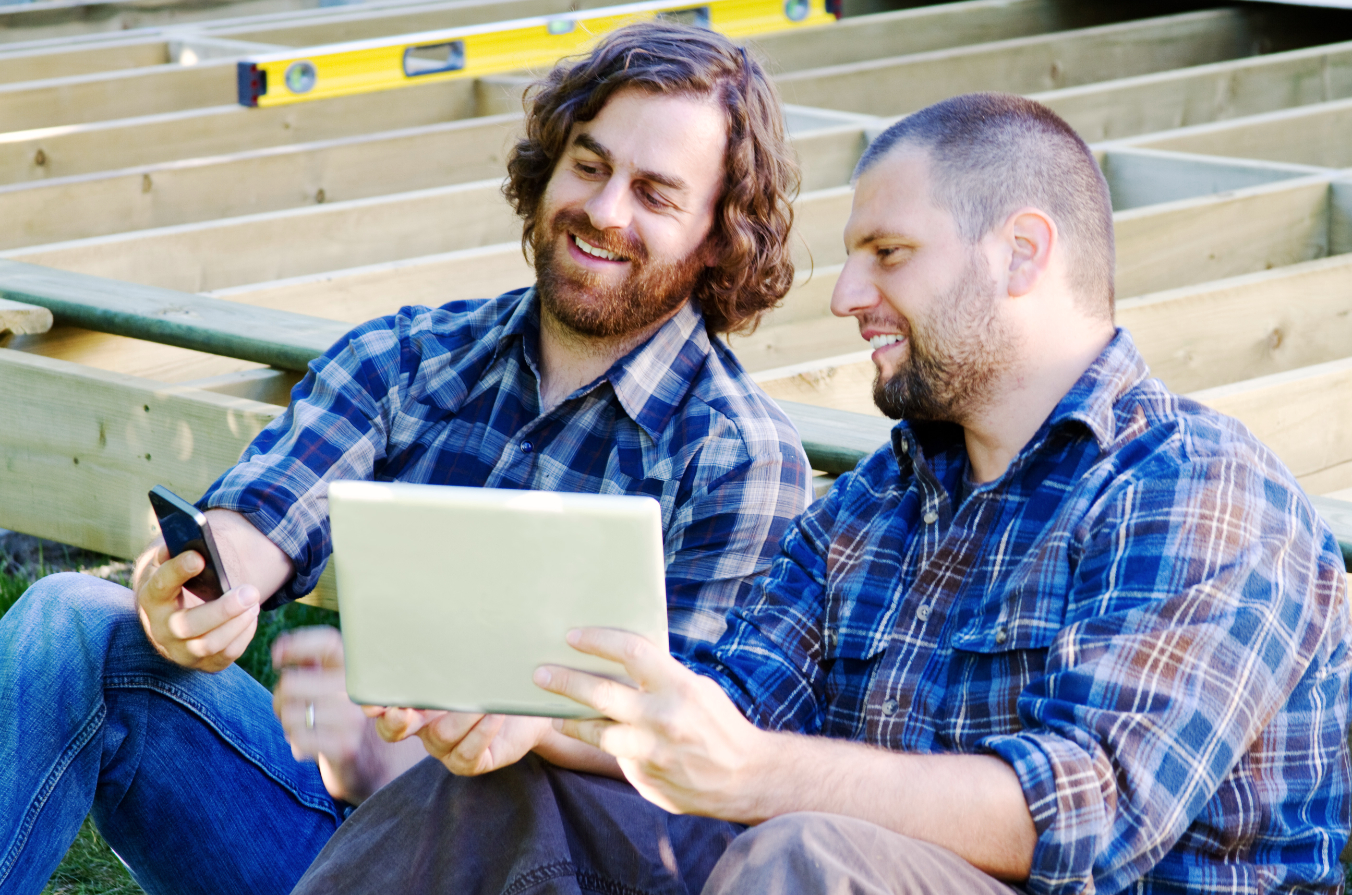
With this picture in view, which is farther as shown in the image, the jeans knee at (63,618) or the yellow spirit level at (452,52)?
the yellow spirit level at (452,52)

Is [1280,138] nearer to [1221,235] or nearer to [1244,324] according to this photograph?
[1221,235]

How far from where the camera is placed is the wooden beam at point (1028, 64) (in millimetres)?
5172

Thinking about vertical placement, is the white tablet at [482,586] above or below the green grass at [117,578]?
above

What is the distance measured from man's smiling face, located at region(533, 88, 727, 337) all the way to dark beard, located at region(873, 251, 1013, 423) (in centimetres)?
47

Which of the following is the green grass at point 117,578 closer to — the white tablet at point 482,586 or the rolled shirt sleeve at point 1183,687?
the white tablet at point 482,586

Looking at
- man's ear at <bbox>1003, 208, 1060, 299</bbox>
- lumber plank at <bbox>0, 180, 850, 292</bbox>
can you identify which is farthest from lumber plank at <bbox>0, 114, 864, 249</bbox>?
man's ear at <bbox>1003, 208, 1060, 299</bbox>

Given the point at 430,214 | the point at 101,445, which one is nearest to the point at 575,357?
the point at 101,445

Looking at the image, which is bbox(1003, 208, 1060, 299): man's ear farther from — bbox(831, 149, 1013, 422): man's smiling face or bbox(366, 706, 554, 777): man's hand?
bbox(366, 706, 554, 777): man's hand

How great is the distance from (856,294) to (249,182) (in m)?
2.82

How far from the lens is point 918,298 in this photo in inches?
65.9

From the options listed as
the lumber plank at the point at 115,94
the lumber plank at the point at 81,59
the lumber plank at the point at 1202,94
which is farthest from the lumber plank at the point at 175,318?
the lumber plank at the point at 1202,94

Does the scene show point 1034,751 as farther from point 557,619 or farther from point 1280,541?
point 557,619

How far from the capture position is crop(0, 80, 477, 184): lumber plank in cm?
427

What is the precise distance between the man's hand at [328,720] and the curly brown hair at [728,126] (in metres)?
0.67
